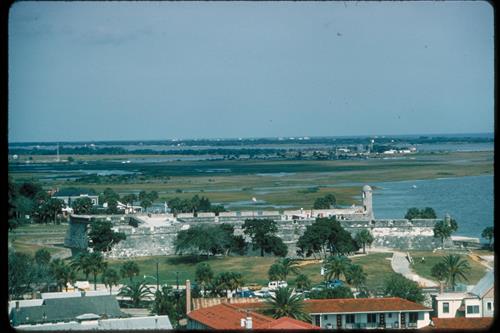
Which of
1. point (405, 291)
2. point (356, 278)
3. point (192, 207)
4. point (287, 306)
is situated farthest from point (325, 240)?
point (287, 306)

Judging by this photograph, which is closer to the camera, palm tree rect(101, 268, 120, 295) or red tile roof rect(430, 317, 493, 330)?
red tile roof rect(430, 317, 493, 330)

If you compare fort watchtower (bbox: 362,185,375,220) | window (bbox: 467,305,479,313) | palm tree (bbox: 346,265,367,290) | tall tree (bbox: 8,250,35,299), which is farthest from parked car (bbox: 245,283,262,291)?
fort watchtower (bbox: 362,185,375,220)

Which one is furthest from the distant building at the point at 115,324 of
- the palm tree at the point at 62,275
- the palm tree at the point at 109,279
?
the palm tree at the point at 109,279

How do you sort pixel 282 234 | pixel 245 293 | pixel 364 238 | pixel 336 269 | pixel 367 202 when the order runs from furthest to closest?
pixel 367 202
pixel 282 234
pixel 364 238
pixel 336 269
pixel 245 293

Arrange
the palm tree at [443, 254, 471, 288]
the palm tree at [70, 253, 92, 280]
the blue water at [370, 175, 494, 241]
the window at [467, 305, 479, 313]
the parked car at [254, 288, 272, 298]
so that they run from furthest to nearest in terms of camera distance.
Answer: the blue water at [370, 175, 494, 241] → the palm tree at [70, 253, 92, 280] → the palm tree at [443, 254, 471, 288] → the parked car at [254, 288, 272, 298] → the window at [467, 305, 479, 313]

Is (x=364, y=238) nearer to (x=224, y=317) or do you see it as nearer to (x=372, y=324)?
(x=372, y=324)

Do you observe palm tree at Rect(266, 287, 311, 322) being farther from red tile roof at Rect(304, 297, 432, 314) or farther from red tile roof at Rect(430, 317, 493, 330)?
red tile roof at Rect(430, 317, 493, 330)
